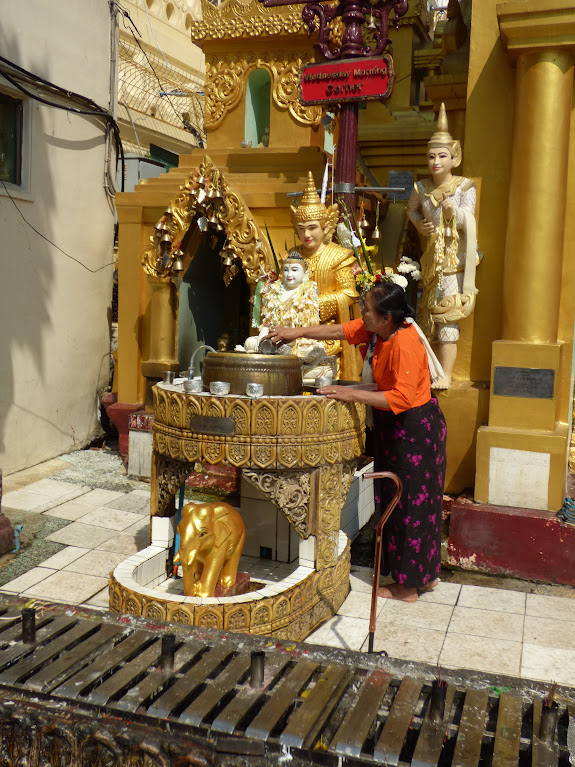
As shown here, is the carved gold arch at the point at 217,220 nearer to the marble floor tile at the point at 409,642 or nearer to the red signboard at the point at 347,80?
the red signboard at the point at 347,80

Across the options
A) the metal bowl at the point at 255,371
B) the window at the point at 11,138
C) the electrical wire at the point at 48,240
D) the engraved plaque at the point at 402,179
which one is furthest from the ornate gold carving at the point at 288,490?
the engraved plaque at the point at 402,179

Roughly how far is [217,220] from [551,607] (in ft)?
15.0

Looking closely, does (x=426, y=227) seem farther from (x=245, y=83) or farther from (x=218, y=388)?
(x=245, y=83)

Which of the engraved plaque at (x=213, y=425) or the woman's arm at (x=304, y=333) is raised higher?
the woman's arm at (x=304, y=333)

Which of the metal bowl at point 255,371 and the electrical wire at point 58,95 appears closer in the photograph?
the metal bowl at point 255,371

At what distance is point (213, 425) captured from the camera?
426 cm

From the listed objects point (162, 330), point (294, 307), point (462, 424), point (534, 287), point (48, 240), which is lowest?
point (462, 424)

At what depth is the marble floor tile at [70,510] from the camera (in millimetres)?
6652

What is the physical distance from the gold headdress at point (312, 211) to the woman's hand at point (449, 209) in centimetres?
112

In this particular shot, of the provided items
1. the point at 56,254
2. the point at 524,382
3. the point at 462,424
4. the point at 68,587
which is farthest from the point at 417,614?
the point at 56,254

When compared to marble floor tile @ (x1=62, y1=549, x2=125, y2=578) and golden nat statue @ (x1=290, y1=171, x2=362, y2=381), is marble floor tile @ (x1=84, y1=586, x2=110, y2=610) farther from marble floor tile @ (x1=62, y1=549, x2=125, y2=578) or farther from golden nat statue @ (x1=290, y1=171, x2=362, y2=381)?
golden nat statue @ (x1=290, y1=171, x2=362, y2=381)

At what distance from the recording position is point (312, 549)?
451 cm

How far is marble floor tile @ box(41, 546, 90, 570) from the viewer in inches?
220

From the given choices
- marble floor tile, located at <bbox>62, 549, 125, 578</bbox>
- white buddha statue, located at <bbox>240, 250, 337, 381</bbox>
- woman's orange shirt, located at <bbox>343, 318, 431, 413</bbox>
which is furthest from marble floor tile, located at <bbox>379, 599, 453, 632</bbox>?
marble floor tile, located at <bbox>62, 549, 125, 578</bbox>
